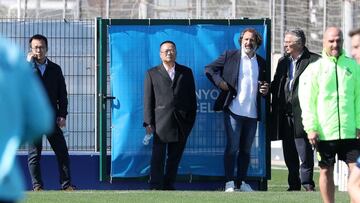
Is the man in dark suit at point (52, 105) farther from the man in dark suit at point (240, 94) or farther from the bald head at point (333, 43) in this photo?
the bald head at point (333, 43)

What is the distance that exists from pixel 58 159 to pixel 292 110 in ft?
10.0

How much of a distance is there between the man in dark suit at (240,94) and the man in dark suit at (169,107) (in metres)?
0.39

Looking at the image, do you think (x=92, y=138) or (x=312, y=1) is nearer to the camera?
(x=92, y=138)

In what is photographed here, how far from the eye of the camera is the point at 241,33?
14633 mm

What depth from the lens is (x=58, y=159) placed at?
14.4 meters

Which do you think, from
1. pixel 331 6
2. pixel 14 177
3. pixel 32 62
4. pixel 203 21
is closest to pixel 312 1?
pixel 331 6

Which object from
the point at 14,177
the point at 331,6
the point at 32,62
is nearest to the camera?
the point at 14,177

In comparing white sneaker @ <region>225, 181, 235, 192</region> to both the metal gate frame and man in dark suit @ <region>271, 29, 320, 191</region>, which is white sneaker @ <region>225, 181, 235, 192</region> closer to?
man in dark suit @ <region>271, 29, 320, 191</region>

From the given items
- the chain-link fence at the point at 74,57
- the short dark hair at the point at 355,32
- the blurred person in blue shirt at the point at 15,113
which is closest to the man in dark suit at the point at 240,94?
the chain-link fence at the point at 74,57

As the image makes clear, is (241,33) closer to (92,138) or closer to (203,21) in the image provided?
(203,21)

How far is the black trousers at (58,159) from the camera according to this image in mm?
14258

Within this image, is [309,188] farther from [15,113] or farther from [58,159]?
[15,113]

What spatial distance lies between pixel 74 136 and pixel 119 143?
0.77 m

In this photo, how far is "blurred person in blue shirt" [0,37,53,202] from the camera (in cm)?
420
